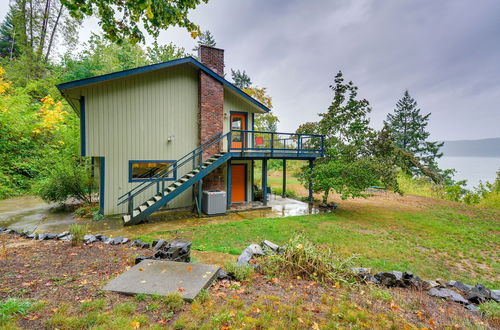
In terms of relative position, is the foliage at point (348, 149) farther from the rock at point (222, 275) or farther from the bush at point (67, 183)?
the bush at point (67, 183)

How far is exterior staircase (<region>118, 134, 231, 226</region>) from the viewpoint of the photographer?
7.92 metres

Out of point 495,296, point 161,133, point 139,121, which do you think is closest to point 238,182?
point 161,133

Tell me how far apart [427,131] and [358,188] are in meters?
35.3

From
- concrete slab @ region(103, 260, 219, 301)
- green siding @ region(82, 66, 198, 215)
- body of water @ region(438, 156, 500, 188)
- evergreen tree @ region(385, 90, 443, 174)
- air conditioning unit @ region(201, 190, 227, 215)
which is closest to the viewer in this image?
concrete slab @ region(103, 260, 219, 301)

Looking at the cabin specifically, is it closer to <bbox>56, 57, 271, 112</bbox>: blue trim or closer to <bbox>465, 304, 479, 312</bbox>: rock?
<bbox>56, 57, 271, 112</bbox>: blue trim

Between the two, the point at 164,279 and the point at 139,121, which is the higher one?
the point at 139,121

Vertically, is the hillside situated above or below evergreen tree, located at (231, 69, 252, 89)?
below

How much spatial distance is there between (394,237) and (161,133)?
9365 millimetres

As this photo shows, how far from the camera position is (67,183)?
928cm

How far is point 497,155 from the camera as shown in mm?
74250

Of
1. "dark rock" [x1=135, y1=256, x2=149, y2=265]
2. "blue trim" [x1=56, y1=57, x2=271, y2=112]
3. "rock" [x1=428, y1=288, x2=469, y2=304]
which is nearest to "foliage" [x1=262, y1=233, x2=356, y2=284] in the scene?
"rock" [x1=428, y1=288, x2=469, y2=304]

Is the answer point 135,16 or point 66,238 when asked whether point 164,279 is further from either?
point 135,16

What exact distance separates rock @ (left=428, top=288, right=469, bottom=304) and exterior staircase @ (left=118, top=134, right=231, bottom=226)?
7.41 metres

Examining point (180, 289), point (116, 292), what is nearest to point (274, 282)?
point (180, 289)
